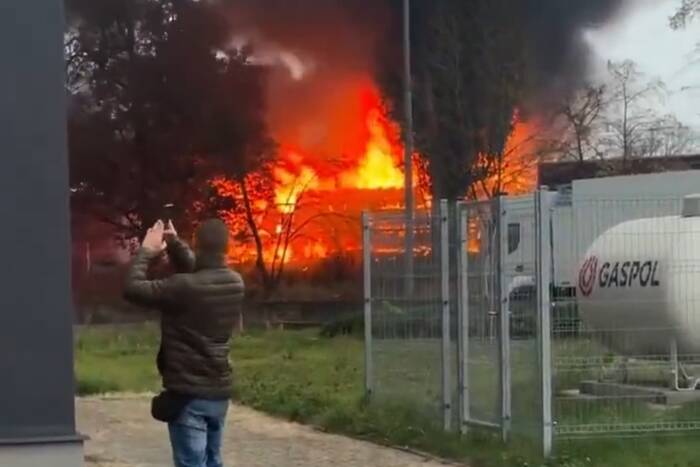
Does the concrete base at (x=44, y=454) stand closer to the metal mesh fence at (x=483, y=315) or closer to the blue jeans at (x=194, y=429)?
the blue jeans at (x=194, y=429)

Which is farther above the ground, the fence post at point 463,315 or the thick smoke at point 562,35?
the thick smoke at point 562,35

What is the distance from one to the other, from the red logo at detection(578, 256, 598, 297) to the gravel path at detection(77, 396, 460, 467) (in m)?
2.71

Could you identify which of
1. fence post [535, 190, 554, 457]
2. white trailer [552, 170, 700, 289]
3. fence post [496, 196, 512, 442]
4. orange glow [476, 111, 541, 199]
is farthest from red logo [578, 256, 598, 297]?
orange glow [476, 111, 541, 199]

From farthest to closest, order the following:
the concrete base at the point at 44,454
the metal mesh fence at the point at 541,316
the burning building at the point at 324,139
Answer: the burning building at the point at 324,139 → the metal mesh fence at the point at 541,316 → the concrete base at the point at 44,454

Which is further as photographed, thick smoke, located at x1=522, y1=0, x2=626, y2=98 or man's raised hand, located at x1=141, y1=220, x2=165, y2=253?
thick smoke, located at x1=522, y1=0, x2=626, y2=98

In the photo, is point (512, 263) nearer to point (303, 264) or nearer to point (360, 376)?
point (360, 376)

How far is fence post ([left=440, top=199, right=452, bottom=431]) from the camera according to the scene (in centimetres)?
1143

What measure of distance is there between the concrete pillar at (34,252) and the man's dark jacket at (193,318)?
1036 millimetres

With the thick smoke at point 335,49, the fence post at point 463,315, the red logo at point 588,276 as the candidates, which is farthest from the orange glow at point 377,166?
the fence post at point 463,315

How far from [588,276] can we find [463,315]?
2264mm

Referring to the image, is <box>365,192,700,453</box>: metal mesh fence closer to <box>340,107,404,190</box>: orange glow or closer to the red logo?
the red logo

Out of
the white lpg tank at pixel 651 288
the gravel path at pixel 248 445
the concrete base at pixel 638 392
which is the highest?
the white lpg tank at pixel 651 288

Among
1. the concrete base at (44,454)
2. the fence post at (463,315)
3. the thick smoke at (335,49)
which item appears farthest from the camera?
the thick smoke at (335,49)

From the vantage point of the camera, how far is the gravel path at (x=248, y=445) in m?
11.0
